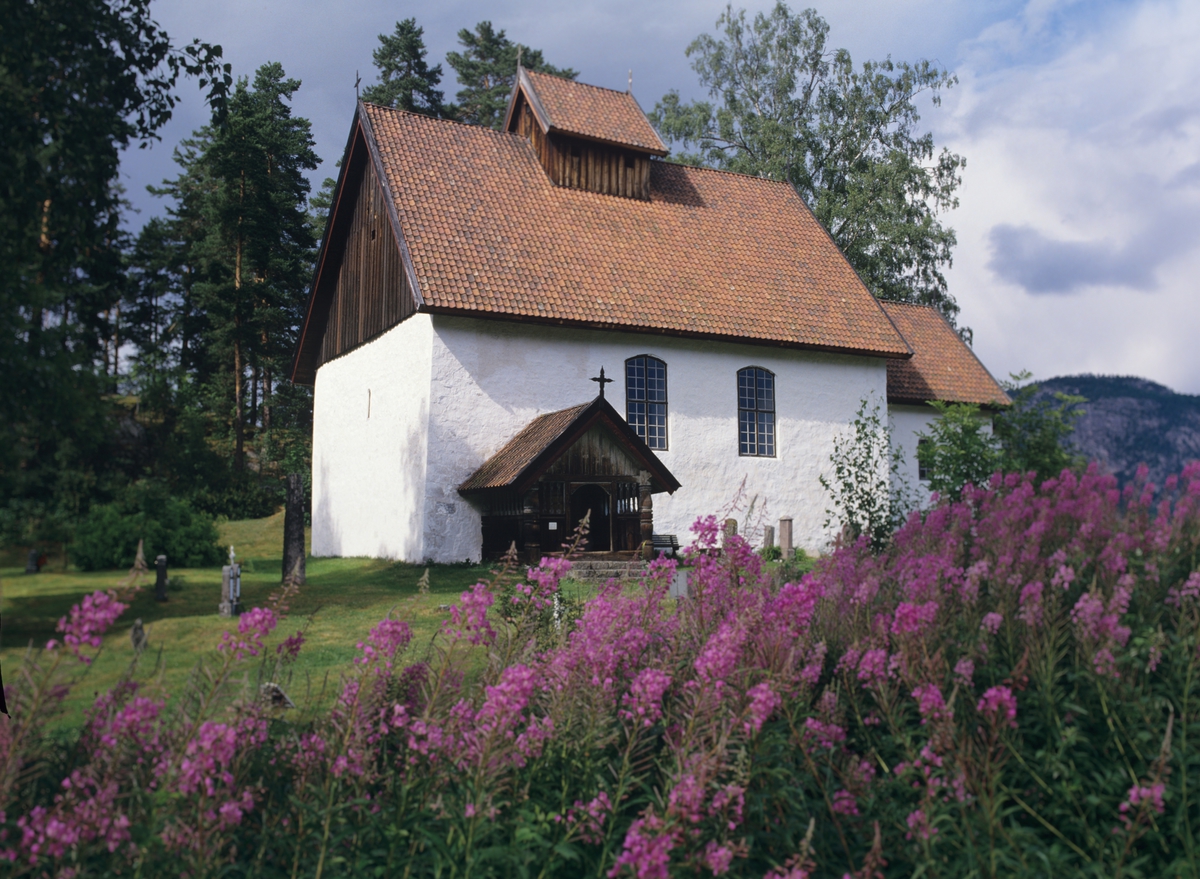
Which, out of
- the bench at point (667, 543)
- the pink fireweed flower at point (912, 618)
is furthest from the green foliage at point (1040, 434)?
the pink fireweed flower at point (912, 618)

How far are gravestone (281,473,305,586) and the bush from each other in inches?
33.2

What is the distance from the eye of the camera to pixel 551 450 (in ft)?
45.8

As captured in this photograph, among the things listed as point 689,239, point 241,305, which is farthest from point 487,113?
point 241,305

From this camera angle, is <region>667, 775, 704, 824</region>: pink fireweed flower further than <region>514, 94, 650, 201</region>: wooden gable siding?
No

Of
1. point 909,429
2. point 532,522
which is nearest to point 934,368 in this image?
point 909,429

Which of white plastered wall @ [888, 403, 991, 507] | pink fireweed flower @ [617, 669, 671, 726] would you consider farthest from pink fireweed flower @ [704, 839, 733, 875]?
white plastered wall @ [888, 403, 991, 507]

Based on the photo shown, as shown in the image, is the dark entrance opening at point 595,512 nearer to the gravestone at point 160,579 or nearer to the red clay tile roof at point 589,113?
the red clay tile roof at point 589,113

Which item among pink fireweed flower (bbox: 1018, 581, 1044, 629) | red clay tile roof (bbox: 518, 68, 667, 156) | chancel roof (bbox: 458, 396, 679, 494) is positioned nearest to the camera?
pink fireweed flower (bbox: 1018, 581, 1044, 629)

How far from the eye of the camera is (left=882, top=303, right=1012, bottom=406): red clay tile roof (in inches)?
915

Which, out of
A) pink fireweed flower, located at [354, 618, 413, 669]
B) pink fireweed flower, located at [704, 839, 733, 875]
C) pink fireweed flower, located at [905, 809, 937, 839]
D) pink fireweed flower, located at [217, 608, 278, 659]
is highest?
pink fireweed flower, located at [217, 608, 278, 659]

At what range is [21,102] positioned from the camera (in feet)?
12.0

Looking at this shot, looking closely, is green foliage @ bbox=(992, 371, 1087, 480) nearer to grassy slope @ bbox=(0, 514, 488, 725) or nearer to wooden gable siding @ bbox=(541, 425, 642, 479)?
wooden gable siding @ bbox=(541, 425, 642, 479)

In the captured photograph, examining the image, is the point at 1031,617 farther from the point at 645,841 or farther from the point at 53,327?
the point at 53,327

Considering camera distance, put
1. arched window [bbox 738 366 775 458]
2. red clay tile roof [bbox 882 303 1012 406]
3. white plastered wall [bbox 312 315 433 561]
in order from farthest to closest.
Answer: red clay tile roof [bbox 882 303 1012 406], arched window [bbox 738 366 775 458], white plastered wall [bbox 312 315 433 561]
